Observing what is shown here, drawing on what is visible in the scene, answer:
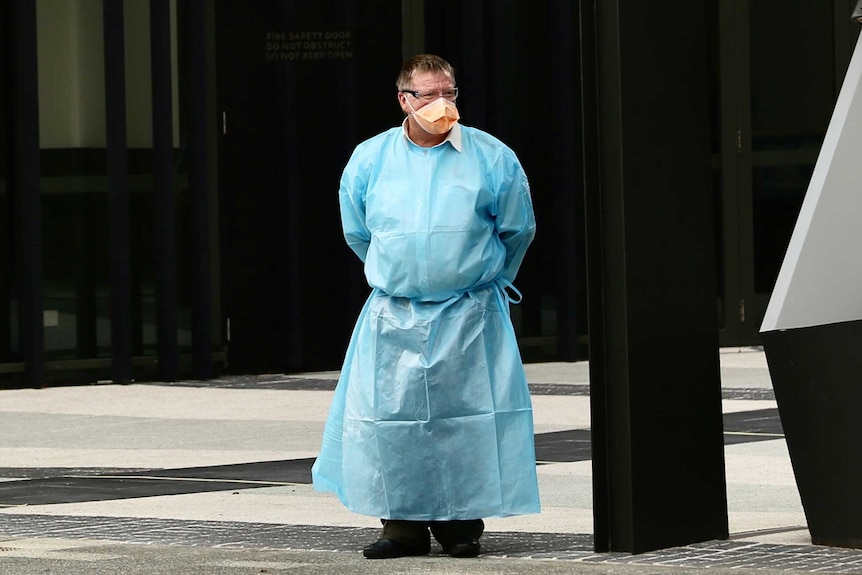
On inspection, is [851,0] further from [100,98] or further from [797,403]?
[797,403]

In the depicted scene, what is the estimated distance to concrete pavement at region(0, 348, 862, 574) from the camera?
645cm

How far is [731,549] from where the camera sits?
6.54 metres

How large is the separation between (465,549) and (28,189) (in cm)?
807

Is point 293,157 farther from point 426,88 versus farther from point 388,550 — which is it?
point 388,550

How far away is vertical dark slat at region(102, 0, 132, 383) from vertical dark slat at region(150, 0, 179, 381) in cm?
24

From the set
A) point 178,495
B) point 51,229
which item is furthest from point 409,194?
point 51,229

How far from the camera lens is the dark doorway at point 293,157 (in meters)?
14.8

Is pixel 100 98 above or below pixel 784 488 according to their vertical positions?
above

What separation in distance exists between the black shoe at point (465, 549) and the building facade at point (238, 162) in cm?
794

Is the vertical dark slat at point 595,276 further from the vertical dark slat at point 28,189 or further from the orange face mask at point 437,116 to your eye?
the vertical dark slat at point 28,189

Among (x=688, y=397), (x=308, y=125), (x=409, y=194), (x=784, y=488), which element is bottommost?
(x=784, y=488)

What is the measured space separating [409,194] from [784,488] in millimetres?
2703

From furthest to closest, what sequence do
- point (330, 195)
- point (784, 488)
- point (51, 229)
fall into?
point (330, 195), point (51, 229), point (784, 488)

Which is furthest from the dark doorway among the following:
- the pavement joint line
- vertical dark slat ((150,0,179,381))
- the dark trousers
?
the dark trousers
